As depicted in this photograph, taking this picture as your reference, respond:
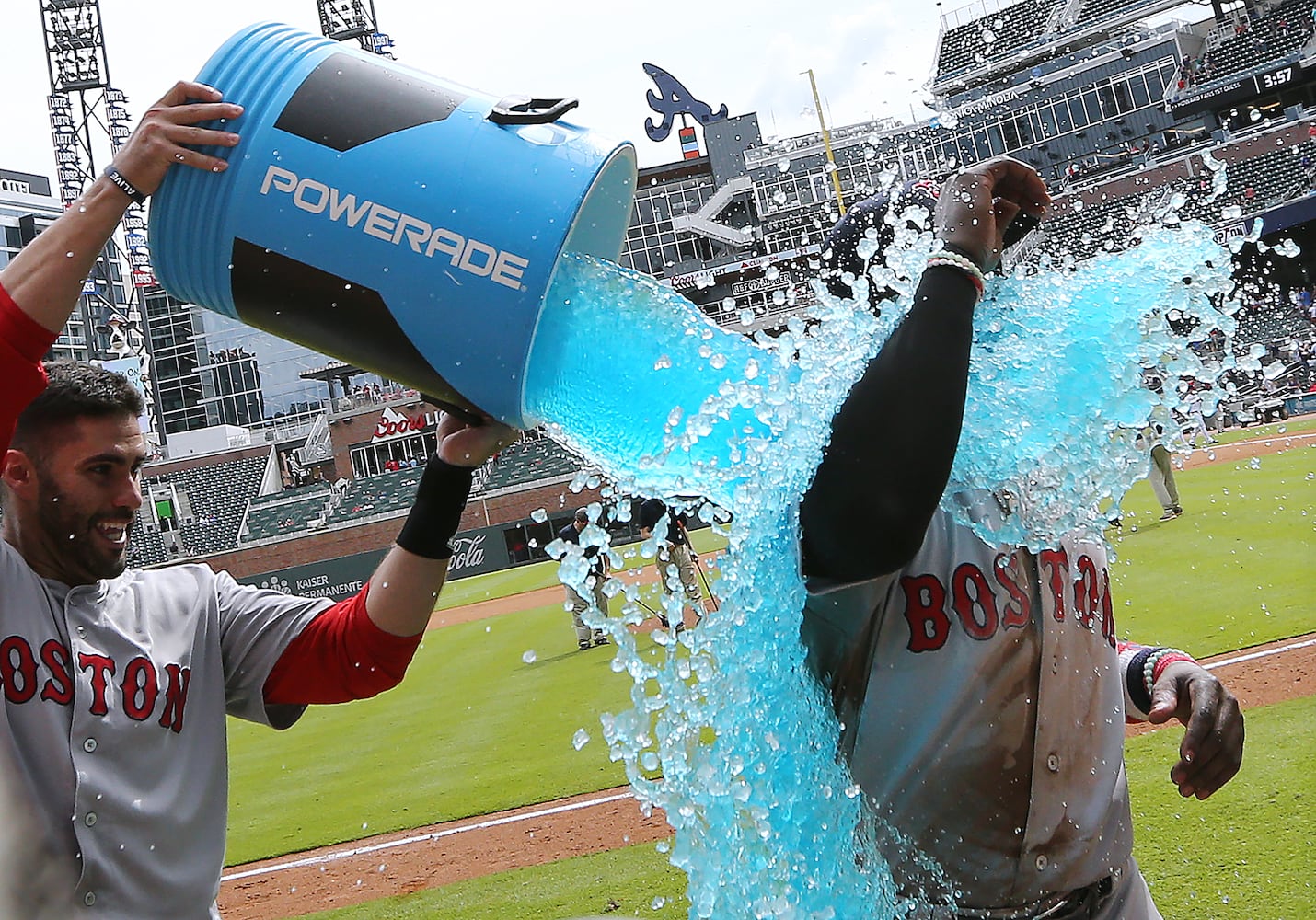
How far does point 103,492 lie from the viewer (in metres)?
2.16

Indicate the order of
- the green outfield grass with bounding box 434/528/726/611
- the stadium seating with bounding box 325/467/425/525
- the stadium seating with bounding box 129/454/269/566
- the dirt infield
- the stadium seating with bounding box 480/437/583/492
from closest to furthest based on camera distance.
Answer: the dirt infield
the green outfield grass with bounding box 434/528/726/611
the stadium seating with bounding box 480/437/583/492
the stadium seating with bounding box 325/467/425/525
the stadium seating with bounding box 129/454/269/566

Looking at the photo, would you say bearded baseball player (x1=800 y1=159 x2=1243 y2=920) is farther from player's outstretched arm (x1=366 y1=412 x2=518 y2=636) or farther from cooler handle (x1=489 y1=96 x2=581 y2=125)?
player's outstretched arm (x1=366 y1=412 x2=518 y2=636)

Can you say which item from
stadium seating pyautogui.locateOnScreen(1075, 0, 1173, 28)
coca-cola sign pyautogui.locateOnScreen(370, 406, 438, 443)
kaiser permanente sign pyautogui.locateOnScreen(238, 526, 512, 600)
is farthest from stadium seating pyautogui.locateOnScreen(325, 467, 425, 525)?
stadium seating pyautogui.locateOnScreen(1075, 0, 1173, 28)

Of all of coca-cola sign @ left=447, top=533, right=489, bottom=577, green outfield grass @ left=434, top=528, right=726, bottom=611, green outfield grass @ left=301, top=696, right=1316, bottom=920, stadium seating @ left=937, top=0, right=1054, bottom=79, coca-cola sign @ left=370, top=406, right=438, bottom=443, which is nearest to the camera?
green outfield grass @ left=301, top=696, right=1316, bottom=920

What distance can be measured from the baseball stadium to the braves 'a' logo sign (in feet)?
0.89

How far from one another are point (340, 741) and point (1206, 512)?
10.2 meters

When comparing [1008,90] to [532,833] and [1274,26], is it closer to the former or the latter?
[1274,26]

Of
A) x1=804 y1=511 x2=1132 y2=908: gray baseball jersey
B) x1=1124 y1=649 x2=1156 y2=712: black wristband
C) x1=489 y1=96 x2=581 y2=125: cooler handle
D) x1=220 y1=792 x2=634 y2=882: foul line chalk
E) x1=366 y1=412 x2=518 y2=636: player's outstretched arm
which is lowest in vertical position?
x1=220 y1=792 x2=634 y2=882: foul line chalk

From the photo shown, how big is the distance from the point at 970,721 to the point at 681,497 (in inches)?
20.1

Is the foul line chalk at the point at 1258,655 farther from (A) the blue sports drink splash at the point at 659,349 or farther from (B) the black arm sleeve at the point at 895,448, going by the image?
(B) the black arm sleeve at the point at 895,448

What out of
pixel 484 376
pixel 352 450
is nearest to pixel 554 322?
pixel 484 376

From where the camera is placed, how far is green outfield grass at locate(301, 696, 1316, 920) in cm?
395

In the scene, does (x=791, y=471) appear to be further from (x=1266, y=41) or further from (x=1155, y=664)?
(x=1266, y=41)

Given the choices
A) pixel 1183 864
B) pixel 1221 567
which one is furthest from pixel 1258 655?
pixel 1183 864
